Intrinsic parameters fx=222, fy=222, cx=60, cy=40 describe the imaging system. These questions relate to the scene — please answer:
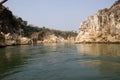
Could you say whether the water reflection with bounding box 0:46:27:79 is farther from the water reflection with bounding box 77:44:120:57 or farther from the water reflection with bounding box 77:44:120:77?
the water reflection with bounding box 77:44:120:57

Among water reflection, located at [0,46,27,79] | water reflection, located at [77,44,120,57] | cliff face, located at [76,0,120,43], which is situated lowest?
water reflection, located at [0,46,27,79]

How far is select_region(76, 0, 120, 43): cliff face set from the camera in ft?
304

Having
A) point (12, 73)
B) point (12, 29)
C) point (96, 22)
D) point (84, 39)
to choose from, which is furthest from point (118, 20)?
point (12, 73)

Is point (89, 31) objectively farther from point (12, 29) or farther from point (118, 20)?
point (12, 29)

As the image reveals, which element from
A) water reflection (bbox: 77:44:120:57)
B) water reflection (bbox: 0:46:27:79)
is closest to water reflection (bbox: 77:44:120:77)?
water reflection (bbox: 77:44:120:57)

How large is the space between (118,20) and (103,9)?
16.5 m

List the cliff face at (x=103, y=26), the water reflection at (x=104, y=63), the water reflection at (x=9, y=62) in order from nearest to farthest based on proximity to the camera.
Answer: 1. the water reflection at (x=104, y=63)
2. the water reflection at (x=9, y=62)
3. the cliff face at (x=103, y=26)

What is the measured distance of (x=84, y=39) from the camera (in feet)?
356

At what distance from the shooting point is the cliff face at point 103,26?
92750mm

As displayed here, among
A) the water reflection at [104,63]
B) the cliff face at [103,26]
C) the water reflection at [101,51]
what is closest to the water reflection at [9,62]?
the water reflection at [104,63]

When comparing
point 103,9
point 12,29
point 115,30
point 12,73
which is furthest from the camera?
point 12,29

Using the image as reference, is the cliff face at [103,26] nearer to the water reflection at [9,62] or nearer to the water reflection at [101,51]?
the water reflection at [101,51]

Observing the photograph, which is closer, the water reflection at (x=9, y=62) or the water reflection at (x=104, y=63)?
the water reflection at (x=104, y=63)

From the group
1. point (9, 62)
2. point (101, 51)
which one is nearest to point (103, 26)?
point (101, 51)
